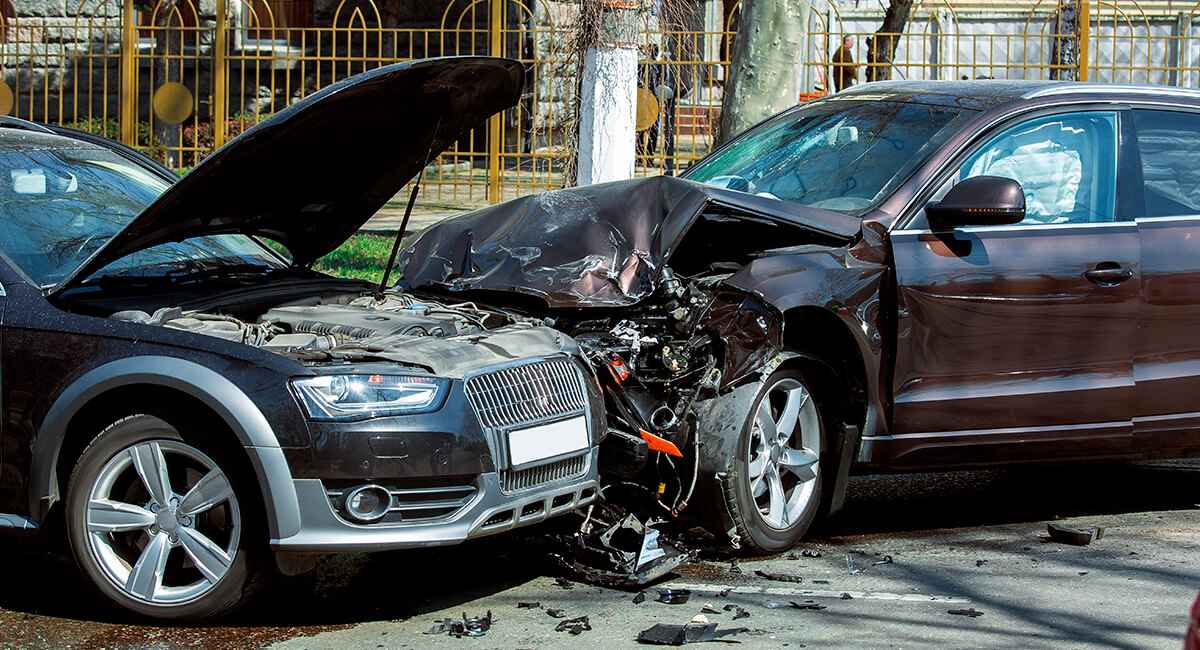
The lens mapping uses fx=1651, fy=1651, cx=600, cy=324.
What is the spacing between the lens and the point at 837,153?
7000 millimetres

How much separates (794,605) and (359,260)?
325 inches

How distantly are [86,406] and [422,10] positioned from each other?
18494 mm

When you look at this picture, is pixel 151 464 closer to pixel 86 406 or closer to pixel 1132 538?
pixel 86 406

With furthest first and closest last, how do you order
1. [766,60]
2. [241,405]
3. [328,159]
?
[766,60]
[328,159]
[241,405]

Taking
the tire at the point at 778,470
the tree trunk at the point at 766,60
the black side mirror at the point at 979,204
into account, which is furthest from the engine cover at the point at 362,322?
the tree trunk at the point at 766,60

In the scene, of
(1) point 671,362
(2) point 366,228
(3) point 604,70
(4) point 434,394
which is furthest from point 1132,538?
(2) point 366,228

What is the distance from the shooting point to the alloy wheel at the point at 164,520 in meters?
5.19

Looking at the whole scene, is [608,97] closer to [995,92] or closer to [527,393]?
[995,92]

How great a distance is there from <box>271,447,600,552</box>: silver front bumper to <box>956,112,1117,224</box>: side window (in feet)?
7.78

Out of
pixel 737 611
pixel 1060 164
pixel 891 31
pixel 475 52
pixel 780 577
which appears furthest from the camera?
pixel 891 31

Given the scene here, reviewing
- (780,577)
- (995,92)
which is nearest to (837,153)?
(995,92)

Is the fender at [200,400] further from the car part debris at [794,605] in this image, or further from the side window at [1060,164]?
the side window at [1060,164]

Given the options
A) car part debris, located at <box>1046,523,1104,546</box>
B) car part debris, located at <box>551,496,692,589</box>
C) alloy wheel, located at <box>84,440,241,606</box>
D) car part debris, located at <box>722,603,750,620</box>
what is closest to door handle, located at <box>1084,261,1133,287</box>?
car part debris, located at <box>1046,523,1104,546</box>

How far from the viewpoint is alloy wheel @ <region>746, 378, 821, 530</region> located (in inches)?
245
